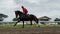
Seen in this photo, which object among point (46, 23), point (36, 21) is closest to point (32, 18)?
point (36, 21)

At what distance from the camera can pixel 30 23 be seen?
1106 inches

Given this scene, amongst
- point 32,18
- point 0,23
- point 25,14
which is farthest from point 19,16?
point 0,23

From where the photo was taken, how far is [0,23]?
2903 centimetres

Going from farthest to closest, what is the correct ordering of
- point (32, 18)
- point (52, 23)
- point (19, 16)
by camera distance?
point (52, 23)
point (32, 18)
point (19, 16)

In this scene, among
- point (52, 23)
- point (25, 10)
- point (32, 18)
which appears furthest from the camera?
point (52, 23)

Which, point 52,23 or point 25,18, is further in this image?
point 52,23

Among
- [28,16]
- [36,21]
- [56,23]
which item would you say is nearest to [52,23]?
[56,23]

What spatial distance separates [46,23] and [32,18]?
263 centimetres

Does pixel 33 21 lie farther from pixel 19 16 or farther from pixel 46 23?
pixel 19 16

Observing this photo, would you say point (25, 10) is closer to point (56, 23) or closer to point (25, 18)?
point (25, 18)

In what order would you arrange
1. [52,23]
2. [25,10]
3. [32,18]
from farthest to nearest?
[52,23] → [32,18] → [25,10]

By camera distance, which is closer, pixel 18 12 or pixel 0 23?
pixel 18 12

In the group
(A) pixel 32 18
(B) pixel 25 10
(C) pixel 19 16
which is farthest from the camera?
(A) pixel 32 18

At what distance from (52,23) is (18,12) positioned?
19.2 feet
